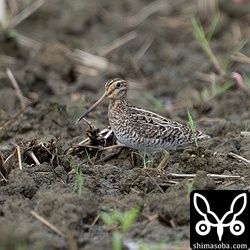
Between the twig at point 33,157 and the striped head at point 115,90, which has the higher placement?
the striped head at point 115,90

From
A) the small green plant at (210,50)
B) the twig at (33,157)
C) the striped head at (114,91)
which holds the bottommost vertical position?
the small green plant at (210,50)

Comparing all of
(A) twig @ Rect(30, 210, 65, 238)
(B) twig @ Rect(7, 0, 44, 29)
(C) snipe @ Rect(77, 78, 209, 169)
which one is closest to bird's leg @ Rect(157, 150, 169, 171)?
(C) snipe @ Rect(77, 78, 209, 169)

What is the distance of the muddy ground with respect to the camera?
5750 millimetres

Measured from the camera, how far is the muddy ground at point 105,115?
575cm

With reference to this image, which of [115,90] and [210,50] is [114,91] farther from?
[210,50]

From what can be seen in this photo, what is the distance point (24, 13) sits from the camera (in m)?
11.5

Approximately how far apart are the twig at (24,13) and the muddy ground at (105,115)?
11 cm

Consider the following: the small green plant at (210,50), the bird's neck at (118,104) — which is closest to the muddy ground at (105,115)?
the small green plant at (210,50)

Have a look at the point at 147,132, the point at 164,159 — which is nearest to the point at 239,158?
the point at 164,159

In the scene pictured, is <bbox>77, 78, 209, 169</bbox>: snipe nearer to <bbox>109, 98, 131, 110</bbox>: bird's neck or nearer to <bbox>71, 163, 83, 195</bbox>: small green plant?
<bbox>109, 98, 131, 110</bbox>: bird's neck

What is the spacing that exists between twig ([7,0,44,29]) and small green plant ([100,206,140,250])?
18.0 ft

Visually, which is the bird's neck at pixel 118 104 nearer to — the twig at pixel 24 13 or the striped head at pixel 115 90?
the striped head at pixel 115 90

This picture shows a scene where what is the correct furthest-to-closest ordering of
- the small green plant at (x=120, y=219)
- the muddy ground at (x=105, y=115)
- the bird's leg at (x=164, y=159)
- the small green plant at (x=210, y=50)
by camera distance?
the small green plant at (x=210, y=50) → the bird's leg at (x=164, y=159) → the muddy ground at (x=105, y=115) → the small green plant at (x=120, y=219)

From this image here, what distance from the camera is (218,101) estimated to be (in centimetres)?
930
